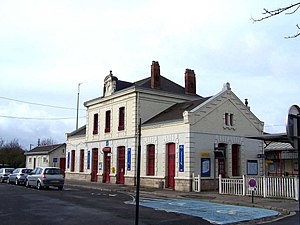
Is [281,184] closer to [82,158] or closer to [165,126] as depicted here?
[165,126]

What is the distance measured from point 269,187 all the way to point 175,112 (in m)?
10.6

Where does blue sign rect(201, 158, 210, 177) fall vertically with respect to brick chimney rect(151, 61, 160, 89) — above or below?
below

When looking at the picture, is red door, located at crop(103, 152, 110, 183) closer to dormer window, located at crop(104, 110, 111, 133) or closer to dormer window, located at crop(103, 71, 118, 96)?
dormer window, located at crop(104, 110, 111, 133)

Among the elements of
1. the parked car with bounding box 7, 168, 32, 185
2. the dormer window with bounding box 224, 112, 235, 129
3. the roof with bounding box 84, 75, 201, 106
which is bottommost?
the parked car with bounding box 7, 168, 32, 185

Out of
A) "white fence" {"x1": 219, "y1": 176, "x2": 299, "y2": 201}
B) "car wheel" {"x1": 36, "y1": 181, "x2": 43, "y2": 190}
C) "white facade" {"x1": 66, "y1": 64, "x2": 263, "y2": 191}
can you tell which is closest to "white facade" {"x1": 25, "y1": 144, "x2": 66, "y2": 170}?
"white facade" {"x1": 66, "y1": 64, "x2": 263, "y2": 191}

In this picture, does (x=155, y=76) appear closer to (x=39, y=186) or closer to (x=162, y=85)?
(x=162, y=85)

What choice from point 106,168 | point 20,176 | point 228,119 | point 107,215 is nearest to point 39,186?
point 20,176

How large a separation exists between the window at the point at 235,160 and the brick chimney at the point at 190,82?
8.33 m

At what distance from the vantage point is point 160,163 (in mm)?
27672

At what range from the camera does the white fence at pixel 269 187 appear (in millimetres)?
19688

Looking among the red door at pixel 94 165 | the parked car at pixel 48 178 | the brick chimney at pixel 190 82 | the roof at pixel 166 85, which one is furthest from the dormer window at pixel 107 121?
the parked car at pixel 48 178

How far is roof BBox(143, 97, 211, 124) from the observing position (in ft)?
92.9

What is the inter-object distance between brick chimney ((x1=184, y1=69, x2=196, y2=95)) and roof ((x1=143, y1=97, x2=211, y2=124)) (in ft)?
12.0

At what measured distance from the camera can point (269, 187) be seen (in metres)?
20.8
